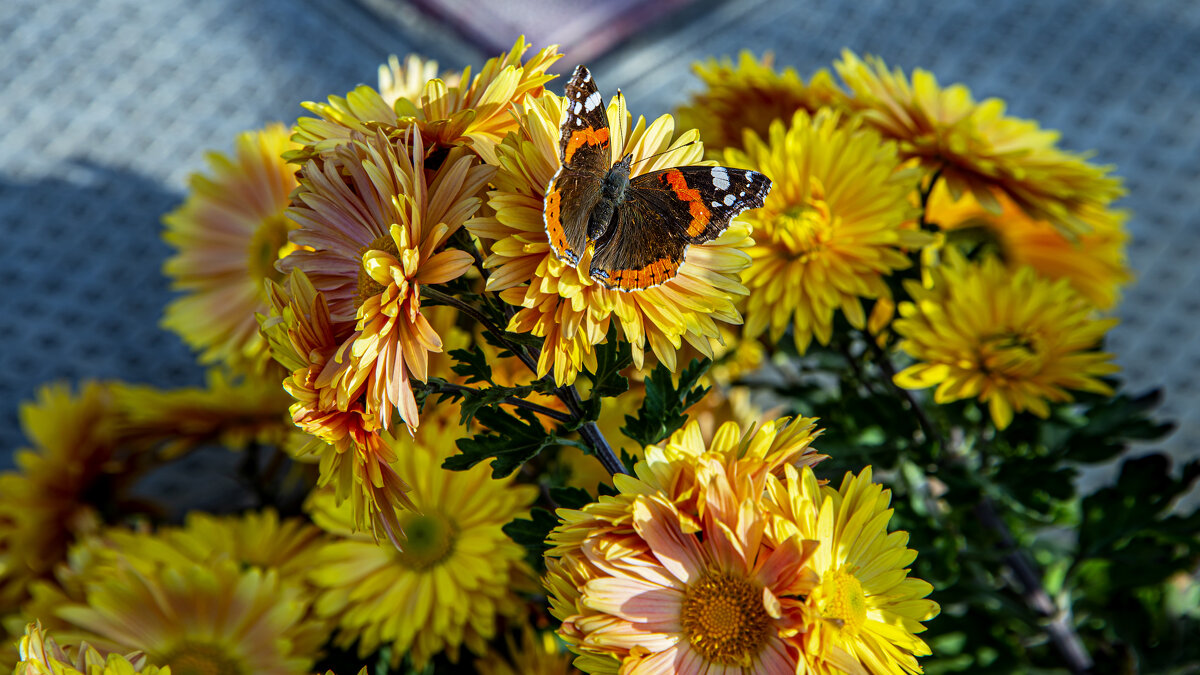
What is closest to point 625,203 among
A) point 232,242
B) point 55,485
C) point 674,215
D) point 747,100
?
point 674,215

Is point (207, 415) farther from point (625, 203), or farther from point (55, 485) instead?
point (625, 203)

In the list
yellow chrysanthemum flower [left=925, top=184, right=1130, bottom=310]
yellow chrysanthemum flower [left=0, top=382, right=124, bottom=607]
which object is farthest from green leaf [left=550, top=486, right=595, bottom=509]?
yellow chrysanthemum flower [left=0, top=382, right=124, bottom=607]

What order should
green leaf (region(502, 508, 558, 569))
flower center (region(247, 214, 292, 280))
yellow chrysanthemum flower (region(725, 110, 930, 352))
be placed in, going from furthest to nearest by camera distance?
1. flower center (region(247, 214, 292, 280))
2. yellow chrysanthemum flower (region(725, 110, 930, 352))
3. green leaf (region(502, 508, 558, 569))

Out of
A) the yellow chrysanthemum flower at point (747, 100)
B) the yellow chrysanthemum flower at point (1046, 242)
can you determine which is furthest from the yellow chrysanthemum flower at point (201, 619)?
the yellow chrysanthemum flower at point (1046, 242)

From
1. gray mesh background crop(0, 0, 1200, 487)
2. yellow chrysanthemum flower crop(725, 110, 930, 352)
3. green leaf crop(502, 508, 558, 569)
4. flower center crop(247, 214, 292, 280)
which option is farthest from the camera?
gray mesh background crop(0, 0, 1200, 487)

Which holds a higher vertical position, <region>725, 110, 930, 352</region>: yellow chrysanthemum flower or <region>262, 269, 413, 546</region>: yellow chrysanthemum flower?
<region>725, 110, 930, 352</region>: yellow chrysanthemum flower

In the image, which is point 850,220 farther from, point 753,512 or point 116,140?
point 116,140

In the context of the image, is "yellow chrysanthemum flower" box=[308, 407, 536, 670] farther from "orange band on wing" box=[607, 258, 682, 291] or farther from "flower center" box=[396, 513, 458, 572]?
"orange band on wing" box=[607, 258, 682, 291]

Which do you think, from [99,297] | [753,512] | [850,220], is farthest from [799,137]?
[99,297]
